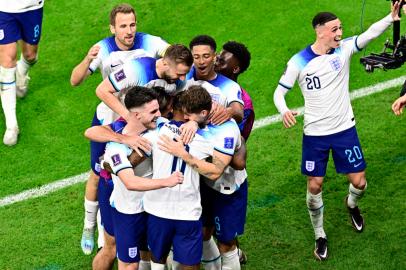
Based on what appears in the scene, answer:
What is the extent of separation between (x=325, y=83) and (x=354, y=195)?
113cm

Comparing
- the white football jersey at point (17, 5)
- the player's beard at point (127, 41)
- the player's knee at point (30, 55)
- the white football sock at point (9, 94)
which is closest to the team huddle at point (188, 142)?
the player's beard at point (127, 41)

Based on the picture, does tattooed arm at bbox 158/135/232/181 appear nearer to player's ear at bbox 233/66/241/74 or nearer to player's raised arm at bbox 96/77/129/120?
player's raised arm at bbox 96/77/129/120

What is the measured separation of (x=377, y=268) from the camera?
27.1ft

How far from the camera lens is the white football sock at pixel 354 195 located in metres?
8.69

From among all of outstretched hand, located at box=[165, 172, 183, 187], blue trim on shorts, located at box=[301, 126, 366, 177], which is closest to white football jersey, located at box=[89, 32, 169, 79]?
blue trim on shorts, located at box=[301, 126, 366, 177]

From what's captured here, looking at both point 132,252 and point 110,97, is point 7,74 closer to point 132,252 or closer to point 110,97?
point 110,97

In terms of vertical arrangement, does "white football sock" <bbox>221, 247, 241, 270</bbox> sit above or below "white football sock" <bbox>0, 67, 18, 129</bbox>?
above

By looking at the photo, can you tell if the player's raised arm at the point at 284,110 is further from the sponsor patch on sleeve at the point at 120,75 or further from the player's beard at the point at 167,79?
the sponsor patch on sleeve at the point at 120,75

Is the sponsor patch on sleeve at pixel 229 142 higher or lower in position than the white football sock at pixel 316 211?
higher

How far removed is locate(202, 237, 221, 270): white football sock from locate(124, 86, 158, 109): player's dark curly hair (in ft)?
5.16

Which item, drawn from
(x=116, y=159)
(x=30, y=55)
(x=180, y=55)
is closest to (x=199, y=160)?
(x=116, y=159)

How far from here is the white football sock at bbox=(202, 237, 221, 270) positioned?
793 cm

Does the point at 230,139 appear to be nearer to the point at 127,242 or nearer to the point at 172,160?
the point at 172,160

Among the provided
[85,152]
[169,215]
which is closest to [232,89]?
[169,215]
